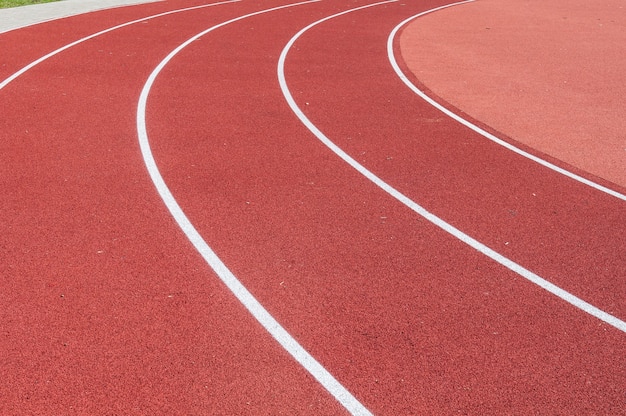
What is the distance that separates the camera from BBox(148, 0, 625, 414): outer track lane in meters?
4.95

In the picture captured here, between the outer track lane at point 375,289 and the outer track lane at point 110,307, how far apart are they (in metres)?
0.35

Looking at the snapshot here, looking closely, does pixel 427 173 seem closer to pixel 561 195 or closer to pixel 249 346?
pixel 561 195

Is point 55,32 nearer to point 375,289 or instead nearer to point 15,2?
point 15,2

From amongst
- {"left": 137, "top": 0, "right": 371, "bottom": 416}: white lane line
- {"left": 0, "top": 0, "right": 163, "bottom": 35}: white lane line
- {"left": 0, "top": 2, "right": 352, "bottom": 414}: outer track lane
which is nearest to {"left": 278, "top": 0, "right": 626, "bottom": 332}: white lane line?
{"left": 137, "top": 0, "right": 371, "bottom": 416}: white lane line

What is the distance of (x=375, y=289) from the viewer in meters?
6.04

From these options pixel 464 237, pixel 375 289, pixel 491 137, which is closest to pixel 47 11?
pixel 491 137

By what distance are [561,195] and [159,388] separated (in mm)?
4699

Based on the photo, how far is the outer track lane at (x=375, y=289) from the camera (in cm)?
495

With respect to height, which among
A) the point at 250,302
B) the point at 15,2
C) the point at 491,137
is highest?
the point at 250,302

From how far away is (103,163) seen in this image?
8531 millimetres

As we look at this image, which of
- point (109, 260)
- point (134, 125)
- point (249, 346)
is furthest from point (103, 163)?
point (249, 346)

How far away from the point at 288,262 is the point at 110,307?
1470mm

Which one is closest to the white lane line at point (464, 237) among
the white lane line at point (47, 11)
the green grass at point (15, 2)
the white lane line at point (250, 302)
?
the white lane line at point (250, 302)

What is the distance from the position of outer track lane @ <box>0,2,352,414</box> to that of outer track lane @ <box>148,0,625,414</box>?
13.9 inches
